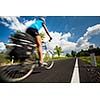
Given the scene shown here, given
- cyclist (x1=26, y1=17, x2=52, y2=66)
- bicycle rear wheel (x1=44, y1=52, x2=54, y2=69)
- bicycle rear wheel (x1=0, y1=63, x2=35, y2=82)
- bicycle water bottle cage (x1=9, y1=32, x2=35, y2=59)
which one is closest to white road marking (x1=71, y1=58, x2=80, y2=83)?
bicycle rear wheel (x1=44, y1=52, x2=54, y2=69)

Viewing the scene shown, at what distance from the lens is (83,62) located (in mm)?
5230

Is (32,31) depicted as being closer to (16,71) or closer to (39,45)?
(39,45)

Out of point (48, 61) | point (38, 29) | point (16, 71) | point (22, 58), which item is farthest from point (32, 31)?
point (16, 71)

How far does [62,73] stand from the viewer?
4.95 meters

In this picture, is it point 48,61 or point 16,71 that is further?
point 48,61

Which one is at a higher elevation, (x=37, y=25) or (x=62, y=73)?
(x=37, y=25)

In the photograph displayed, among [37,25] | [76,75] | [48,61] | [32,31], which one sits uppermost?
[37,25]

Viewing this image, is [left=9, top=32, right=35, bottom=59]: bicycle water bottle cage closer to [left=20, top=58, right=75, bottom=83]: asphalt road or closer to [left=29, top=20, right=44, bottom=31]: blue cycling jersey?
[left=29, top=20, right=44, bottom=31]: blue cycling jersey

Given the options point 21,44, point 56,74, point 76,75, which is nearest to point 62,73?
point 56,74

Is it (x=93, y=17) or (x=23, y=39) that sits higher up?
(x=93, y=17)

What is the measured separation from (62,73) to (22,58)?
794 millimetres
